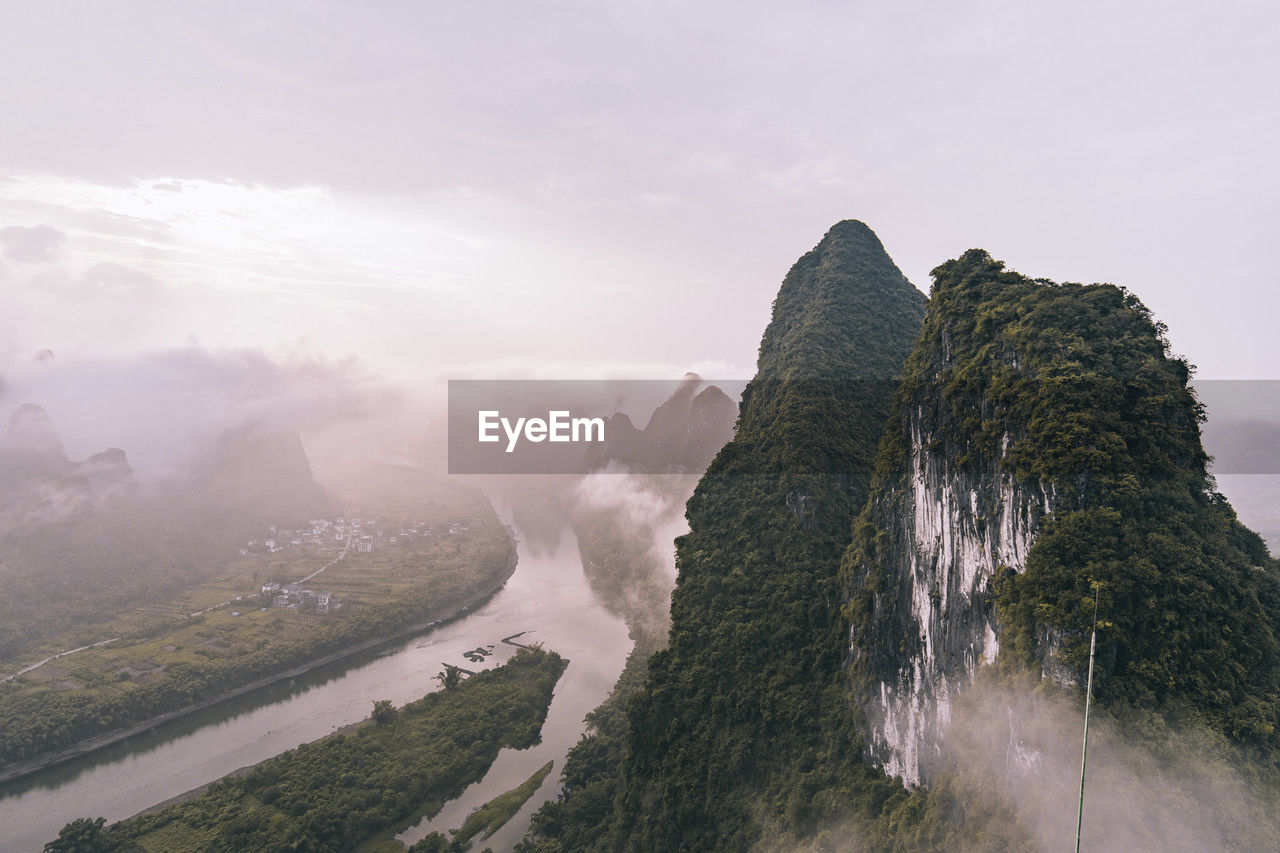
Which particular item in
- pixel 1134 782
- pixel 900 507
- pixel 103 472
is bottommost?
pixel 103 472

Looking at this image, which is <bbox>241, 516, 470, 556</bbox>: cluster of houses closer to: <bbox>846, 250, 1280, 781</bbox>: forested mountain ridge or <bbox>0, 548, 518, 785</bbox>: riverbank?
<bbox>0, 548, 518, 785</bbox>: riverbank

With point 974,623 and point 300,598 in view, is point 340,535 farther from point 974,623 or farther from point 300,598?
point 974,623

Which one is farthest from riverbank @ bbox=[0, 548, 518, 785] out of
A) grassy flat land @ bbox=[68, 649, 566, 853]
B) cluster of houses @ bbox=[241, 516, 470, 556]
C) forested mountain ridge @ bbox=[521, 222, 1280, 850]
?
forested mountain ridge @ bbox=[521, 222, 1280, 850]

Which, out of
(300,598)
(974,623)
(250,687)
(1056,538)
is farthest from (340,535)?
(1056,538)

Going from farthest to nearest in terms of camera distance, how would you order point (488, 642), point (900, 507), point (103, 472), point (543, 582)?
1. point (103, 472)
2. point (543, 582)
3. point (488, 642)
4. point (900, 507)

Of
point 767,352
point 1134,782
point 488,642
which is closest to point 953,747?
point 1134,782

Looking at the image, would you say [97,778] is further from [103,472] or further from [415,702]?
[103,472]

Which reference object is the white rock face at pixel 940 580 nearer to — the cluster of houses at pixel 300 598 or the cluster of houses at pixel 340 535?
the cluster of houses at pixel 300 598
